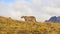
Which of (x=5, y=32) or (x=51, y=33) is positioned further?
(x=51, y=33)

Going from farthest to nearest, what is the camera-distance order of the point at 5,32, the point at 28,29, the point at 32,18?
the point at 32,18 < the point at 28,29 < the point at 5,32

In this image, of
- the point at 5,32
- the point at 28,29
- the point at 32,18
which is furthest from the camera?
the point at 32,18

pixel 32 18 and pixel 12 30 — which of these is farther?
pixel 32 18

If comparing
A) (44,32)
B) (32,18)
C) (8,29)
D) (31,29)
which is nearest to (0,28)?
(8,29)

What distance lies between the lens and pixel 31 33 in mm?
15180

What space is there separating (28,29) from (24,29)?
36 cm

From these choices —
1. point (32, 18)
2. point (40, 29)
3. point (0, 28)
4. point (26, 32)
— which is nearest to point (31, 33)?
point (26, 32)

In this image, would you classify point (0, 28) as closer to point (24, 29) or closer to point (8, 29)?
point (8, 29)

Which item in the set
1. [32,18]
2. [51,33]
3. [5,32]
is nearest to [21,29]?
[5,32]

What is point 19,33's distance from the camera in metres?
14.9

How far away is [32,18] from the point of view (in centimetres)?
3616

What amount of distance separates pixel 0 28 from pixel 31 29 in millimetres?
2585

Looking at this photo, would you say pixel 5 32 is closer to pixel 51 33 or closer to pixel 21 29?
pixel 21 29

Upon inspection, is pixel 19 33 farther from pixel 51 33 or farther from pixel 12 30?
pixel 51 33
